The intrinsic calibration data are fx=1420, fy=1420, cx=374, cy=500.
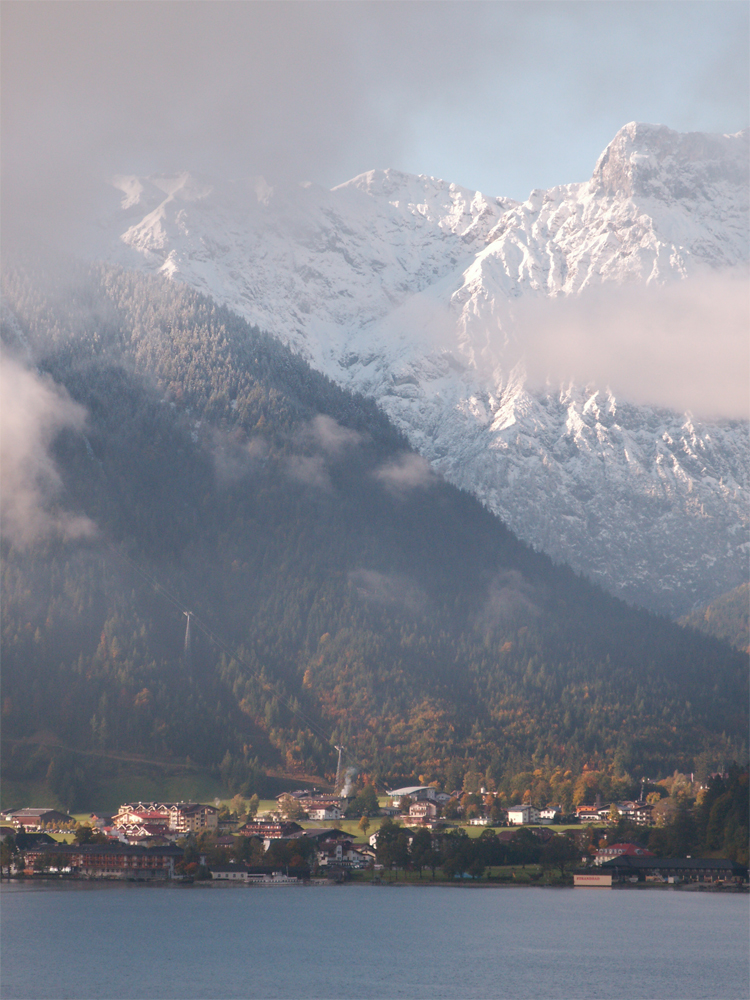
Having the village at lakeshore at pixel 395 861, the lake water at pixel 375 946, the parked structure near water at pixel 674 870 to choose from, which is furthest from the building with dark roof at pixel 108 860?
the parked structure near water at pixel 674 870

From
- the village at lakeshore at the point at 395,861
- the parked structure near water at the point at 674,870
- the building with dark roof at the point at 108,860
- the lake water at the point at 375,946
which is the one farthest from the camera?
the building with dark roof at the point at 108,860

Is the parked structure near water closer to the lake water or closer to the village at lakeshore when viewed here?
the village at lakeshore

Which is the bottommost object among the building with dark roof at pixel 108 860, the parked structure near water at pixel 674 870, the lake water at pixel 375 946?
the lake water at pixel 375 946

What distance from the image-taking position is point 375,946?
445 feet

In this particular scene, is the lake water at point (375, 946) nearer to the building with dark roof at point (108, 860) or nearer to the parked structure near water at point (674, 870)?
the parked structure near water at point (674, 870)

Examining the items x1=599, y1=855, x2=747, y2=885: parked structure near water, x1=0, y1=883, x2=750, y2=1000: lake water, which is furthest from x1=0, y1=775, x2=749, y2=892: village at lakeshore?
x1=0, y1=883, x2=750, y2=1000: lake water

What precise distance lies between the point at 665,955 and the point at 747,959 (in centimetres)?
771

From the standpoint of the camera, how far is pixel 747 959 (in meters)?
131

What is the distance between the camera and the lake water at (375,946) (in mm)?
120688

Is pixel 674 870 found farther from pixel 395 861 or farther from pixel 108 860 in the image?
pixel 108 860

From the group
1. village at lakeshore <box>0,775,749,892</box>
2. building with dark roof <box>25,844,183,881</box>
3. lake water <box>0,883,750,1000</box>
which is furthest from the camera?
building with dark roof <box>25,844,183,881</box>

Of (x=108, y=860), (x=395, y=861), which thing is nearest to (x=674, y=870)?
(x=395, y=861)

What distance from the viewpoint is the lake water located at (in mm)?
120688

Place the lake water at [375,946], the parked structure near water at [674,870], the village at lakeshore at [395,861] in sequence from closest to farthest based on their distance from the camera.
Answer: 1. the lake water at [375,946]
2. the parked structure near water at [674,870]
3. the village at lakeshore at [395,861]
